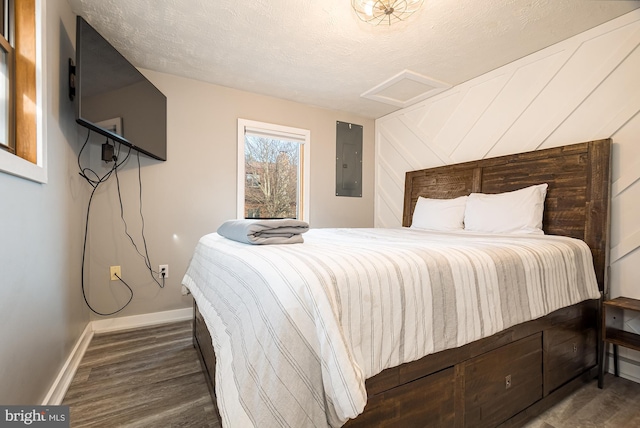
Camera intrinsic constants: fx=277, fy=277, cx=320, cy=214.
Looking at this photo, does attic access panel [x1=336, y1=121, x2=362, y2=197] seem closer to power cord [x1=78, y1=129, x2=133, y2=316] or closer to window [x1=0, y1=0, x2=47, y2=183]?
power cord [x1=78, y1=129, x2=133, y2=316]

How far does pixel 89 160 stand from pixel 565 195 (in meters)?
3.66

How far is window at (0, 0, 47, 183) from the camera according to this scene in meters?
1.20

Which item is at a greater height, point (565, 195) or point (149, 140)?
point (149, 140)

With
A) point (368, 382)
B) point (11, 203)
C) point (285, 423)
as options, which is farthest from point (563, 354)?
point (11, 203)

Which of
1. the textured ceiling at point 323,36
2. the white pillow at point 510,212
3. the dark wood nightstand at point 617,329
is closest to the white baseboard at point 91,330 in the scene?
the textured ceiling at point 323,36

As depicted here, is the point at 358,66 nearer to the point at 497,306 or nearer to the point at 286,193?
the point at 286,193

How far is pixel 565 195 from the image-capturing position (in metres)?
1.96

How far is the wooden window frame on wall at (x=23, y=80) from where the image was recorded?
1224mm

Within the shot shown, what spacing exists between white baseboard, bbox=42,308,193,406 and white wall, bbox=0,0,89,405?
0.17 ft

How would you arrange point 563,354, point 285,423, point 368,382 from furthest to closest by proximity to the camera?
point 563,354
point 368,382
point 285,423

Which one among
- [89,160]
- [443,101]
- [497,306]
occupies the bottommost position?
[497,306]

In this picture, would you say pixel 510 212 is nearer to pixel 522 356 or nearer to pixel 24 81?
pixel 522 356

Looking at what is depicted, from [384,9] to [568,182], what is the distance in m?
1.73

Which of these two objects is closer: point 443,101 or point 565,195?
point 565,195
